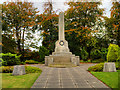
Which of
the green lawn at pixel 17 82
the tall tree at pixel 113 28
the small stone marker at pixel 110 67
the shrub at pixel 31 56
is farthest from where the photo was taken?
the tall tree at pixel 113 28

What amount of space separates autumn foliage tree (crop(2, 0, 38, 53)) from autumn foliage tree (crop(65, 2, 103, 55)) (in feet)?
26.9

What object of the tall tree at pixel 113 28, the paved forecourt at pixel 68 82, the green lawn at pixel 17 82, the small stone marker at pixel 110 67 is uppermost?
the tall tree at pixel 113 28

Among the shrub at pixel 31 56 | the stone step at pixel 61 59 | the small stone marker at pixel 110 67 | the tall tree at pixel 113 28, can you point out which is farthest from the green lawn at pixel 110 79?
the tall tree at pixel 113 28

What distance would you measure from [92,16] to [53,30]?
29.8ft

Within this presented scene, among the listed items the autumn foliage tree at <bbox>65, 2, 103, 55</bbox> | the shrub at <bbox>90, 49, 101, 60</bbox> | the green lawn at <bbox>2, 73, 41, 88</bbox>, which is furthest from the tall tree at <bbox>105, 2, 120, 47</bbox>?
the green lawn at <bbox>2, 73, 41, 88</bbox>

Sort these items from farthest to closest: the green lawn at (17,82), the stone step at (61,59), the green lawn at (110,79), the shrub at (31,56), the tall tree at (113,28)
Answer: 1. the tall tree at (113,28)
2. the shrub at (31,56)
3. the stone step at (61,59)
4. the green lawn at (110,79)
5. the green lawn at (17,82)

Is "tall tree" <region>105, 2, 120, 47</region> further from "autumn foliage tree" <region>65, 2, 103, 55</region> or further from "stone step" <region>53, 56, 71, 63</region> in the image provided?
"stone step" <region>53, 56, 71, 63</region>

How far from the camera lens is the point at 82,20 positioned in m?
30.8

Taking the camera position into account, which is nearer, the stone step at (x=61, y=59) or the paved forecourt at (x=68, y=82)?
the paved forecourt at (x=68, y=82)

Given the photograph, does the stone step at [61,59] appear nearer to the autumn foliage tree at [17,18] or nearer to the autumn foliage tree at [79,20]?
the autumn foliage tree at [79,20]

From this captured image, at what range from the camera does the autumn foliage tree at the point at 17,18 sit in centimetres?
2939

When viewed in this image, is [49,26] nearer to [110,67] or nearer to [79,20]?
[79,20]

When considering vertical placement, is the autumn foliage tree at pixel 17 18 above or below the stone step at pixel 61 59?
above

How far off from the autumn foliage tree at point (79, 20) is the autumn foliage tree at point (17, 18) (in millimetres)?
8210
